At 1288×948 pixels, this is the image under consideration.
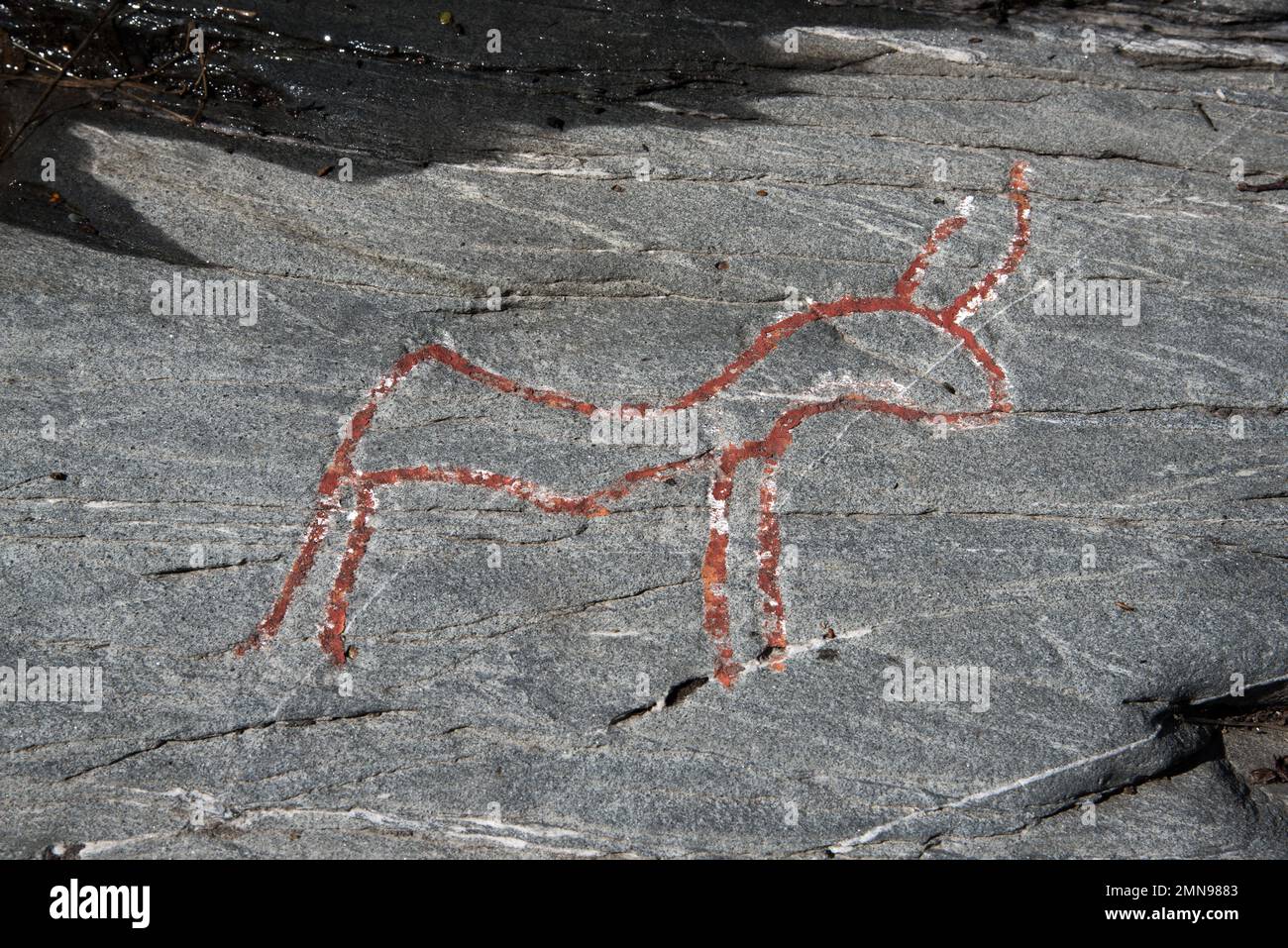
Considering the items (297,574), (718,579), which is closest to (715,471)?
(718,579)

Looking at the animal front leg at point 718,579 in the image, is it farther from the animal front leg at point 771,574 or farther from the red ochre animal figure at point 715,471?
the animal front leg at point 771,574

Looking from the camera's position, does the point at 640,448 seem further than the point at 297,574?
Yes

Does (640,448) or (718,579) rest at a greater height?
(640,448)

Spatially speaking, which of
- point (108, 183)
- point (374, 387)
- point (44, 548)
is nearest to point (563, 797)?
point (374, 387)

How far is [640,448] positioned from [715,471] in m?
0.38

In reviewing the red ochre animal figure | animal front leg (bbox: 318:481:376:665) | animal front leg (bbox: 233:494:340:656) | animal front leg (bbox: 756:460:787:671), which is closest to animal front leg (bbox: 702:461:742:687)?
the red ochre animal figure

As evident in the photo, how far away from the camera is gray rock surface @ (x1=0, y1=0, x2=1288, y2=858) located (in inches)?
173

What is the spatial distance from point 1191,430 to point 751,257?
7.70 feet

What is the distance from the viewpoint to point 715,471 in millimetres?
4965

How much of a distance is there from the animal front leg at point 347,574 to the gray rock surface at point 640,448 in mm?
62

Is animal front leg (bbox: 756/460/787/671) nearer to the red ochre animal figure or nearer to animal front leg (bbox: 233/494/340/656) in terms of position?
the red ochre animal figure

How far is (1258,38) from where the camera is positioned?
6.31 m

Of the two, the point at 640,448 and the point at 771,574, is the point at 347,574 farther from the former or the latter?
the point at 771,574

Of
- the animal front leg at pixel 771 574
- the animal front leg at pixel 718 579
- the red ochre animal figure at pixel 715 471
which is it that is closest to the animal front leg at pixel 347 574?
the red ochre animal figure at pixel 715 471
